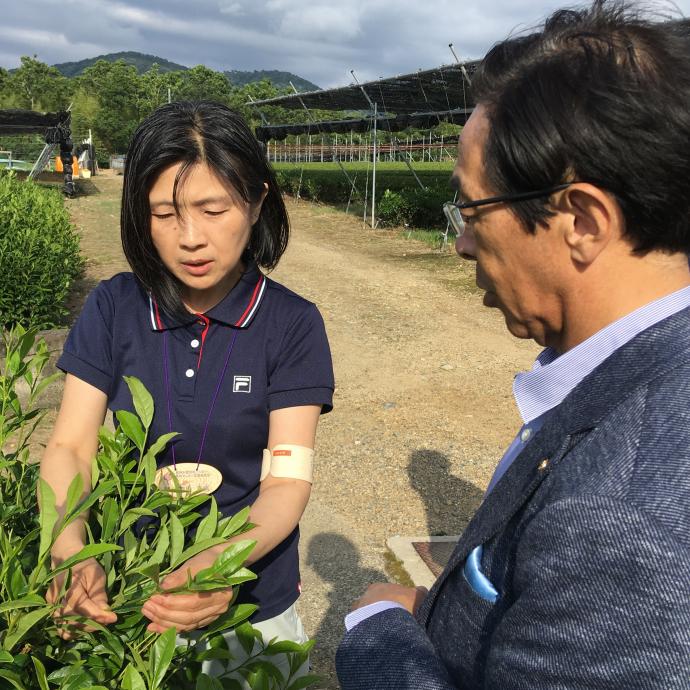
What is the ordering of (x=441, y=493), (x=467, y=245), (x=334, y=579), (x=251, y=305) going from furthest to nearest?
(x=441, y=493) → (x=334, y=579) → (x=251, y=305) → (x=467, y=245)

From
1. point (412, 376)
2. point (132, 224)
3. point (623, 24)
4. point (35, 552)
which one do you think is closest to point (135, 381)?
point (35, 552)

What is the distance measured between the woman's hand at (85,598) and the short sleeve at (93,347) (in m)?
0.62

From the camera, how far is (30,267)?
647 centimetres

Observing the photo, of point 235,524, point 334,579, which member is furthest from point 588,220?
point 334,579

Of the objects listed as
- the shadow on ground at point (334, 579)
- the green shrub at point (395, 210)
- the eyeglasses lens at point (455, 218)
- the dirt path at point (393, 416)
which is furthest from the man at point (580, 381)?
the green shrub at point (395, 210)

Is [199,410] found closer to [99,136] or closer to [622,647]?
[622,647]

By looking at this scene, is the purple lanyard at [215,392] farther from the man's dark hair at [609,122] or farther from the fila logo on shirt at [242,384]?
the man's dark hair at [609,122]

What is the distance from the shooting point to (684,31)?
1.09 metres

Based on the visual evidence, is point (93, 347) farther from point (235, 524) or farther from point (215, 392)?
point (235, 524)

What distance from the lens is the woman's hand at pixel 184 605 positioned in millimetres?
1021

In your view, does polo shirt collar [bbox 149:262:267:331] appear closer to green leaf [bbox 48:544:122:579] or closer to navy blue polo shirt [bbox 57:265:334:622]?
navy blue polo shirt [bbox 57:265:334:622]

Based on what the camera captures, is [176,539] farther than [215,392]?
No

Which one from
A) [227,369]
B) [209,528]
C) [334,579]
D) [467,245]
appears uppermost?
[467,245]

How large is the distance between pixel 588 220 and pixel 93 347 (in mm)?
1139
